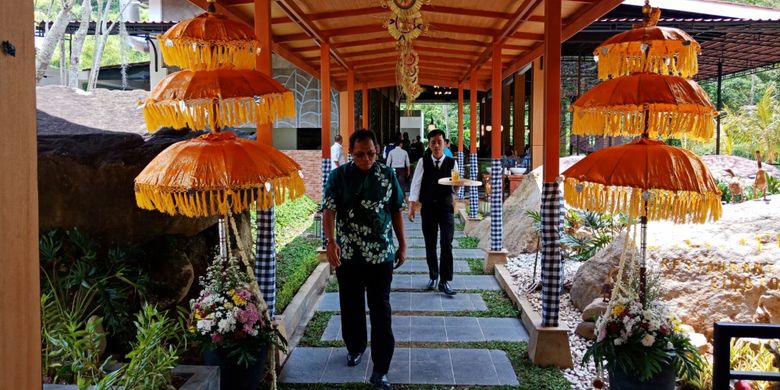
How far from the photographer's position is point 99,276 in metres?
4.05

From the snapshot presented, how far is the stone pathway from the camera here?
4.29 meters

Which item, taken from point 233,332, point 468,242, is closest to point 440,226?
point 233,332

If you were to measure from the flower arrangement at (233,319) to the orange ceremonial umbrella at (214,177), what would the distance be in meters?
0.63

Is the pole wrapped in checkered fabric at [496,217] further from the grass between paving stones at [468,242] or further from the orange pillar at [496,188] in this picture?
the grass between paving stones at [468,242]

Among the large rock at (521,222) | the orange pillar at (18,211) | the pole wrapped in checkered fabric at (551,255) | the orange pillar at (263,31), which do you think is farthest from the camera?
the large rock at (521,222)

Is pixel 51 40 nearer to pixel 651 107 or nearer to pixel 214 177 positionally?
pixel 214 177

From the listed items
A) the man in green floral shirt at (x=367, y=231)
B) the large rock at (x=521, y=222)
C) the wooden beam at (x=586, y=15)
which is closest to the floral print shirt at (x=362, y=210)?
the man in green floral shirt at (x=367, y=231)

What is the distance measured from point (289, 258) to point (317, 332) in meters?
2.47

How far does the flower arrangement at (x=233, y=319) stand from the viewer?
11.6 ft

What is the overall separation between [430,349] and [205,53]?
2.96 metres

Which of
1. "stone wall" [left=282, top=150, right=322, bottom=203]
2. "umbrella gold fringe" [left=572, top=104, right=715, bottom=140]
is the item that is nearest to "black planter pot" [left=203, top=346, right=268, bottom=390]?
"umbrella gold fringe" [left=572, top=104, right=715, bottom=140]

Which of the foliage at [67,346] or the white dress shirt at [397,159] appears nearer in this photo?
the foliage at [67,346]

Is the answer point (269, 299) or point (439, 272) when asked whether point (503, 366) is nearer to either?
point (269, 299)

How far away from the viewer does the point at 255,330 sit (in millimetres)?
3629
